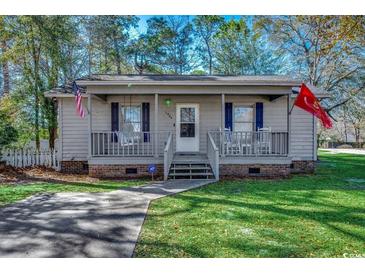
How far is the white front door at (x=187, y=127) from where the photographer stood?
1197 cm

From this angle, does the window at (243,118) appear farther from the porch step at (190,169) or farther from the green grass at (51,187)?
the green grass at (51,187)

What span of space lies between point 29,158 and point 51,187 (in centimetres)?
477

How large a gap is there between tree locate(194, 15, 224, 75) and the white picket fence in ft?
52.3

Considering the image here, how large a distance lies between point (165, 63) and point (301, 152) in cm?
1433

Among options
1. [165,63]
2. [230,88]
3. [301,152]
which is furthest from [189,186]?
[165,63]

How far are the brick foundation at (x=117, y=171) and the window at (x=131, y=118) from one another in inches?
73.9

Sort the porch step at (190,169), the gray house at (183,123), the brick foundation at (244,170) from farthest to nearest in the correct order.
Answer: the gray house at (183,123), the brick foundation at (244,170), the porch step at (190,169)

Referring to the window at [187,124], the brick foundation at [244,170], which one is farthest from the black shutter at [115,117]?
the brick foundation at [244,170]

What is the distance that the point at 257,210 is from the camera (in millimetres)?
5836

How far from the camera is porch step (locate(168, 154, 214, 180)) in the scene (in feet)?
32.4

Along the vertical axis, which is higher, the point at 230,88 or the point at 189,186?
the point at 230,88

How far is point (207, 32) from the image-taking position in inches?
969

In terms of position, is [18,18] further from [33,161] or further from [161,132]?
[161,132]
